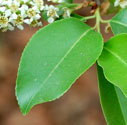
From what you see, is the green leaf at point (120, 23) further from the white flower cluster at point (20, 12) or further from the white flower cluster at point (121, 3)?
the white flower cluster at point (20, 12)

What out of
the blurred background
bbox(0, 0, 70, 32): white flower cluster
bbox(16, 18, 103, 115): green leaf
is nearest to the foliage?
bbox(16, 18, 103, 115): green leaf

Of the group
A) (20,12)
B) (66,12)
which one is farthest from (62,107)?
(20,12)

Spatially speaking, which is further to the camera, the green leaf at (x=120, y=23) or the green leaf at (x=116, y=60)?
the green leaf at (x=120, y=23)

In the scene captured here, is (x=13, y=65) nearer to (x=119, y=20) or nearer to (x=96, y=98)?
(x=96, y=98)

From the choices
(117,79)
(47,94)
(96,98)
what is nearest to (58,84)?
(47,94)

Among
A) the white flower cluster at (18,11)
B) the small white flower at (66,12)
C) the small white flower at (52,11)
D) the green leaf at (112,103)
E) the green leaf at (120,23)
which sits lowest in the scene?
the green leaf at (112,103)

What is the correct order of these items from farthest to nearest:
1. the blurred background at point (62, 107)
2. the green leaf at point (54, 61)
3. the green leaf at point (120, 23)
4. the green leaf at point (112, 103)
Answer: the blurred background at point (62, 107)
the green leaf at point (120, 23)
the green leaf at point (112, 103)
the green leaf at point (54, 61)

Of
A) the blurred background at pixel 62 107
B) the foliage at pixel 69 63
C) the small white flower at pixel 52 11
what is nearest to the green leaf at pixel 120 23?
the foliage at pixel 69 63

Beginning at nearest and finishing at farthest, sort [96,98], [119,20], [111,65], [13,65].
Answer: [111,65] → [119,20] → [96,98] → [13,65]
